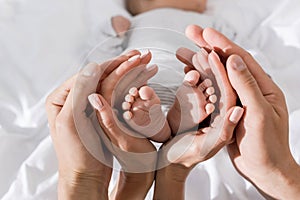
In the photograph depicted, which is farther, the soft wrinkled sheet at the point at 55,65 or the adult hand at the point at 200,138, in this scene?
the soft wrinkled sheet at the point at 55,65

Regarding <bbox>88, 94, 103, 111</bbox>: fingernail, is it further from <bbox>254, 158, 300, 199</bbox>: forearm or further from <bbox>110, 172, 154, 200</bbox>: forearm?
<bbox>254, 158, 300, 199</bbox>: forearm

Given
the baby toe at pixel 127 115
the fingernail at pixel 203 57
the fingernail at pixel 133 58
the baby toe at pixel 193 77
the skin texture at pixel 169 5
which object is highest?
the fingernail at pixel 133 58

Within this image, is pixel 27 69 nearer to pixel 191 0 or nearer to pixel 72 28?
pixel 72 28

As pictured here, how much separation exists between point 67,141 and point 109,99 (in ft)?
0.32

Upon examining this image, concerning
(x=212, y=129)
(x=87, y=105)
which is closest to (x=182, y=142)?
(x=212, y=129)

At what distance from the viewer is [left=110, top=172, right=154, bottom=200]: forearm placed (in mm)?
908

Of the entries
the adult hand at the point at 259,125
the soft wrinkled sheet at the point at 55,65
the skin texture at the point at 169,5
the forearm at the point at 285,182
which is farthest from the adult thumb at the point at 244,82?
the skin texture at the point at 169,5

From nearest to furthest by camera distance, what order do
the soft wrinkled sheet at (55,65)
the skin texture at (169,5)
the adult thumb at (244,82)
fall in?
the adult thumb at (244,82) < the soft wrinkled sheet at (55,65) < the skin texture at (169,5)

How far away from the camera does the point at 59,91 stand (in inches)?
36.3

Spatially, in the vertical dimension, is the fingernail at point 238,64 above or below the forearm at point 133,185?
above

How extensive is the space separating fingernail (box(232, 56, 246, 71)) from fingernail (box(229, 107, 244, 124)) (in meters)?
0.06

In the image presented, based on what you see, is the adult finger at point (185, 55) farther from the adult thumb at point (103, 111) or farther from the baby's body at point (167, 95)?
the adult thumb at point (103, 111)

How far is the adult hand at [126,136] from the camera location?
84 centimetres

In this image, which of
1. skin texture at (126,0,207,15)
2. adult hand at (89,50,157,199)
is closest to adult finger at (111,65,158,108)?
adult hand at (89,50,157,199)
